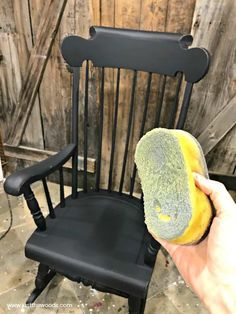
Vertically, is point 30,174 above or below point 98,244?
above

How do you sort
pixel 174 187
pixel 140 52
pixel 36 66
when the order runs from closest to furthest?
1. pixel 174 187
2. pixel 140 52
3. pixel 36 66

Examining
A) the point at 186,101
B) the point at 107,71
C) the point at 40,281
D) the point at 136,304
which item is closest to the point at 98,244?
the point at 136,304

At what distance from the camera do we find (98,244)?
0.95 metres

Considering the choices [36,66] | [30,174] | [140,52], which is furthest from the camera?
[36,66]

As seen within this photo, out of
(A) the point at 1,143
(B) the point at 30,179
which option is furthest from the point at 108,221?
(A) the point at 1,143

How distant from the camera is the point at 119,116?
1.43 m

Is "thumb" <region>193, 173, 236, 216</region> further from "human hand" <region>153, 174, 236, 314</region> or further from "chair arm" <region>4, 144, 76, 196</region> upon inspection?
"chair arm" <region>4, 144, 76, 196</region>

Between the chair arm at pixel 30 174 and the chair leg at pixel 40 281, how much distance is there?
0.46 m

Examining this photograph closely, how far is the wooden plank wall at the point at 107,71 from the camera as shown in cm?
112

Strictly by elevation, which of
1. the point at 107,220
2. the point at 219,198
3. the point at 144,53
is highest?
the point at 144,53

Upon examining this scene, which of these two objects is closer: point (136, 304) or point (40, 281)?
point (136, 304)

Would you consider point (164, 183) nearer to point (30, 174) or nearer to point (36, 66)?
point (30, 174)

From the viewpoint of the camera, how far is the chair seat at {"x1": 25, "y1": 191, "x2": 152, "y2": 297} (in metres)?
0.85

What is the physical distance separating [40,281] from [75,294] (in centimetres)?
19
